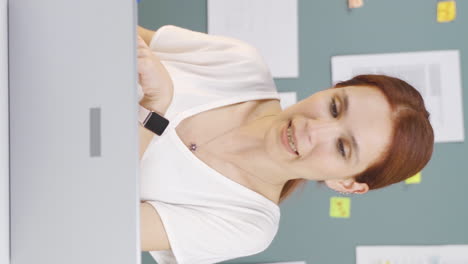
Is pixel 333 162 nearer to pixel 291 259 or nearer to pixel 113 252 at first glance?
pixel 113 252

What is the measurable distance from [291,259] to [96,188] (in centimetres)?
138

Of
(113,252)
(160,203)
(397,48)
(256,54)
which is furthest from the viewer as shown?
(397,48)

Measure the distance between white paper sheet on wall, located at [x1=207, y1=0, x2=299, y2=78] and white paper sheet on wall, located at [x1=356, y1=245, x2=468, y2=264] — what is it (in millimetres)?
685

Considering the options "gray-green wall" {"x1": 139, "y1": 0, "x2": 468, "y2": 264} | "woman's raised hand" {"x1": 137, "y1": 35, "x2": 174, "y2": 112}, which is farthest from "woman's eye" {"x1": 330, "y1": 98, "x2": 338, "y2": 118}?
"gray-green wall" {"x1": 139, "y1": 0, "x2": 468, "y2": 264}

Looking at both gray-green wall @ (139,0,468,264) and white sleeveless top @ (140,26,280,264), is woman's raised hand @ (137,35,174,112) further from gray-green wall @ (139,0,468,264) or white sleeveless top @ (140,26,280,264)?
gray-green wall @ (139,0,468,264)

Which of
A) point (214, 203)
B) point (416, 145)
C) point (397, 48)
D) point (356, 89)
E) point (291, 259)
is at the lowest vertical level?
point (291, 259)

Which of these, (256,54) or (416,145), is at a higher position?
(256,54)

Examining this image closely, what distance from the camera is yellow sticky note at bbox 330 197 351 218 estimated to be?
1835mm

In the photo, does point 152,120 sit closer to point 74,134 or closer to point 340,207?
point 74,134

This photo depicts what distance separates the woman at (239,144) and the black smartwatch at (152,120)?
2.8 inches

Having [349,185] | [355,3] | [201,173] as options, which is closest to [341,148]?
[349,185]

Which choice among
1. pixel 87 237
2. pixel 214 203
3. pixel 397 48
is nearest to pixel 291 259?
pixel 397 48

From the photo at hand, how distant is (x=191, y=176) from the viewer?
3.23ft

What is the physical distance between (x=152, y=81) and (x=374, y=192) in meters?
1.19
